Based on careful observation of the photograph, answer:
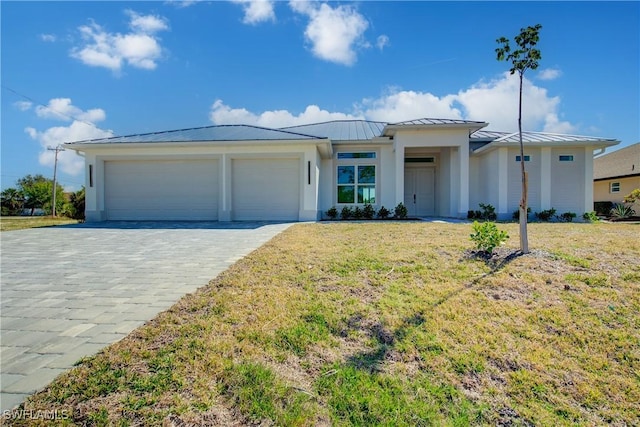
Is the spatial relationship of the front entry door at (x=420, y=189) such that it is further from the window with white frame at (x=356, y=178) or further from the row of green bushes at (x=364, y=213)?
the window with white frame at (x=356, y=178)

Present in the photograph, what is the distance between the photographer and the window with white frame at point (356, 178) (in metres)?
13.9

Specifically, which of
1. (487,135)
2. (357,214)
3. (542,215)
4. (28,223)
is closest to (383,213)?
(357,214)

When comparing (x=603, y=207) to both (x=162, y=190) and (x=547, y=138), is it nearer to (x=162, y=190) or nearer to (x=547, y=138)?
(x=547, y=138)

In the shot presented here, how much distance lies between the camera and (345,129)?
1648 cm

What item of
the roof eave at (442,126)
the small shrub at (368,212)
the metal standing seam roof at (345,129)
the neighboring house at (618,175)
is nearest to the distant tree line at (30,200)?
the metal standing seam roof at (345,129)

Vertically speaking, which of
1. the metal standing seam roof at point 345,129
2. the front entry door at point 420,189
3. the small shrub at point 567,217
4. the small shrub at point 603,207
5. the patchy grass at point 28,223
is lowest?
the patchy grass at point 28,223

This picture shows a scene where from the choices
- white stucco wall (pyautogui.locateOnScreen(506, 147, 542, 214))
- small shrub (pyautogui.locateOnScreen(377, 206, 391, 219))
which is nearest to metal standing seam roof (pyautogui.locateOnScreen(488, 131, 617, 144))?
white stucco wall (pyautogui.locateOnScreen(506, 147, 542, 214))

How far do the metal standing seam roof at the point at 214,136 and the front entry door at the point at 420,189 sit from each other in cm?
585

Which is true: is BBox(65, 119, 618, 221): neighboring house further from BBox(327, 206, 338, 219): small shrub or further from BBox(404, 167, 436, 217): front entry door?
BBox(404, 167, 436, 217): front entry door

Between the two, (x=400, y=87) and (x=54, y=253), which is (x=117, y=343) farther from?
(x=400, y=87)

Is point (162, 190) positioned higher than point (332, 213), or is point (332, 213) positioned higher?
point (162, 190)

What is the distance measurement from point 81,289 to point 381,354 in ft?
12.9

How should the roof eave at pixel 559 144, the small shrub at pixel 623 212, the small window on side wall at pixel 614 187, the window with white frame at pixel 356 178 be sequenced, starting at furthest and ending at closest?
the small window on side wall at pixel 614 187 < the small shrub at pixel 623 212 < the window with white frame at pixel 356 178 < the roof eave at pixel 559 144

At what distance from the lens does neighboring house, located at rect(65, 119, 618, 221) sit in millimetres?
12016
